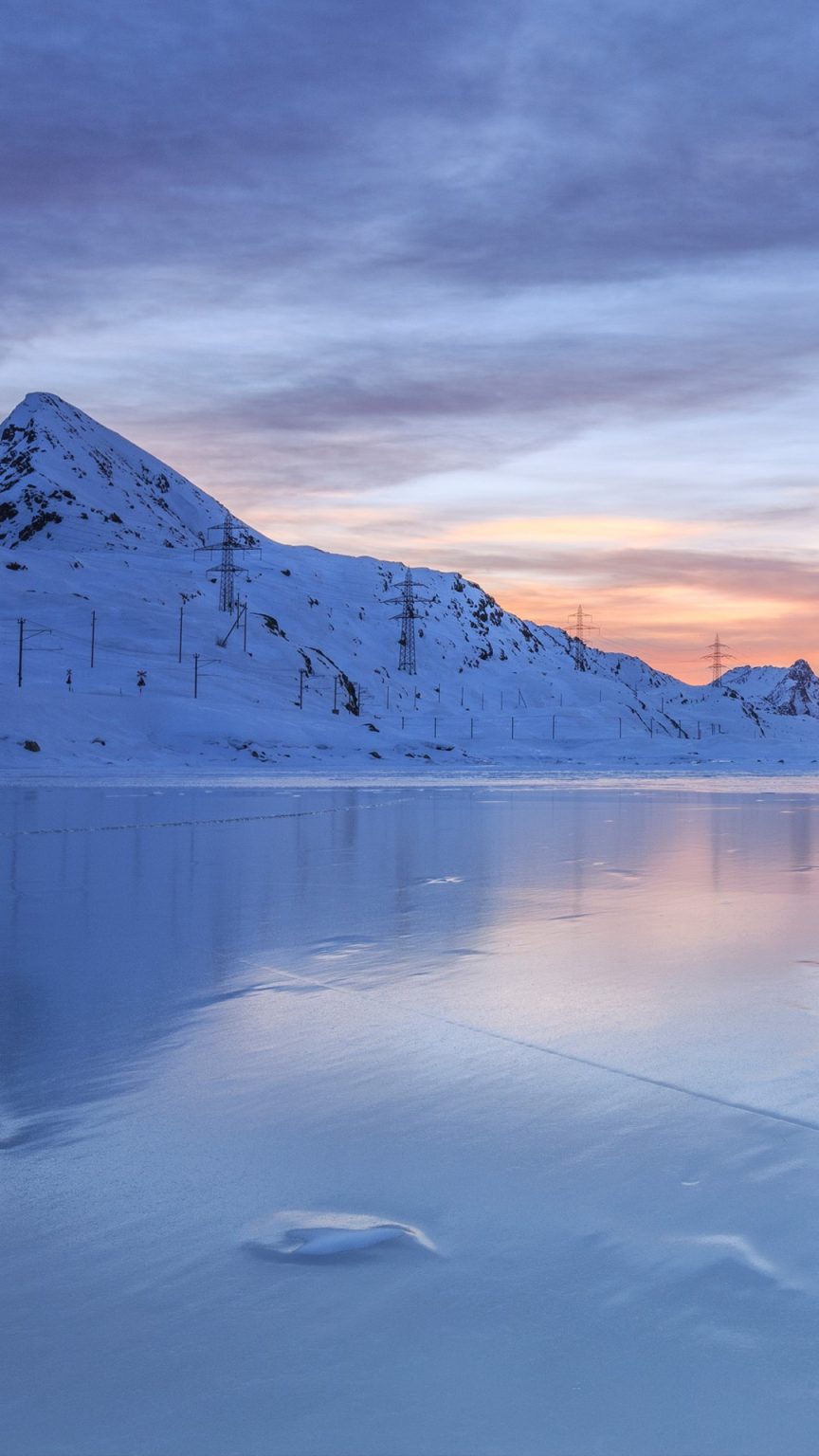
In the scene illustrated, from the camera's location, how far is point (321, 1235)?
3.62 meters

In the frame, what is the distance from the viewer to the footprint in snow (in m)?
3.49

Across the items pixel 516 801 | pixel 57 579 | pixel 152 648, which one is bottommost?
pixel 516 801

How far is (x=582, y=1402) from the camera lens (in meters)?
2.70

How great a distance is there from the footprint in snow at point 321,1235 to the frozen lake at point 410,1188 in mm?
15

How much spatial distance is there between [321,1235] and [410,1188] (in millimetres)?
456

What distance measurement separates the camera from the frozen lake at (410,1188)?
2.71 meters

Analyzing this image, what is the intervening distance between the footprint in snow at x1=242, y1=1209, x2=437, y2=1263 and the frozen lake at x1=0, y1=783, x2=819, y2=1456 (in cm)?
2

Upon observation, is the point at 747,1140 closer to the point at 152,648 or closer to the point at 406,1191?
the point at 406,1191

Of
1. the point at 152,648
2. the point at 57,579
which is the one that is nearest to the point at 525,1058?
the point at 152,648

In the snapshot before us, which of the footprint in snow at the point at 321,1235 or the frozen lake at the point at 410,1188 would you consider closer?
the frozen lake at the point at 410,1188

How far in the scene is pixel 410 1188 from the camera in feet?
13.1

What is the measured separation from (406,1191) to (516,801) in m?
30.1

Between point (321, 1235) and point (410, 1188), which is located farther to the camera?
point (410, 1188)

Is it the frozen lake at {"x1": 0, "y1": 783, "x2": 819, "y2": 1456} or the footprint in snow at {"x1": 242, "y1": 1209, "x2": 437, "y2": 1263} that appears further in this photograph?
the footprint in snow at {"x1": 242, "y1": 1209, "x2": 437, "y2": 1263}
